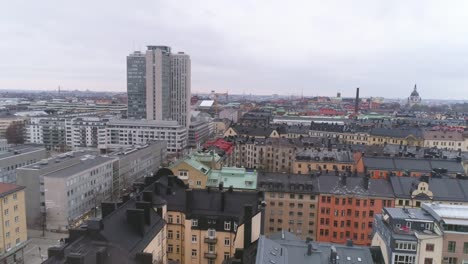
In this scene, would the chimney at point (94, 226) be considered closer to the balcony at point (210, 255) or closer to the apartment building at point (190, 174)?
the balcony at point (210, 255)

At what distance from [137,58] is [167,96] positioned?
27342 millimetres

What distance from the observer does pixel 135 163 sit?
326 feet

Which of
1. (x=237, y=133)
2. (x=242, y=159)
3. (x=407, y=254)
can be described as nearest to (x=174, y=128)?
(x=237, y=133)

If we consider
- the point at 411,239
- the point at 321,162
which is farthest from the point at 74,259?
the point at 321,162

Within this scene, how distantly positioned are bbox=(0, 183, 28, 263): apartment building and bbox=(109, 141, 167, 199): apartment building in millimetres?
23266

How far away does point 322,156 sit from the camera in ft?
→ 298

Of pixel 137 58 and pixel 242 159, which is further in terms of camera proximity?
pixel 137 58

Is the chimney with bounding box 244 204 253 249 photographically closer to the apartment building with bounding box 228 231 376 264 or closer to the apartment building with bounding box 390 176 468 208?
the apartment building with bounding box 228 231 376 264

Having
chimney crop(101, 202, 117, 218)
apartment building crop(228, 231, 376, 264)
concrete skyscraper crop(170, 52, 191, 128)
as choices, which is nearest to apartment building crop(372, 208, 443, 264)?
apartment building crop(228, 231, 376, 264)

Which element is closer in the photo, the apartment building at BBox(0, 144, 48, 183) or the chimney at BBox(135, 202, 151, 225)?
the chimney at BBox(135, 202, 151, 225)

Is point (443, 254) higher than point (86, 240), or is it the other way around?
point (86, 240)

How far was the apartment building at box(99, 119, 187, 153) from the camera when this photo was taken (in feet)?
478

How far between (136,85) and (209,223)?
149919 mm

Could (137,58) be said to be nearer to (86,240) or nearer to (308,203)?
(308,203)
